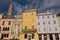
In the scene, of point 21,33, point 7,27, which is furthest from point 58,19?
point 7,27

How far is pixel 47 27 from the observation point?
3375 centimetres

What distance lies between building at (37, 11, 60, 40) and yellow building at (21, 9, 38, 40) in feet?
5.06

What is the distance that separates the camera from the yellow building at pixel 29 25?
31.9 metres

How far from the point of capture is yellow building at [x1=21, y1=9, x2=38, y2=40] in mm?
31859

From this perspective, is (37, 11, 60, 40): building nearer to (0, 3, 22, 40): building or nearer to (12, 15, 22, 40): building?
(12, 15, 22, 40): building

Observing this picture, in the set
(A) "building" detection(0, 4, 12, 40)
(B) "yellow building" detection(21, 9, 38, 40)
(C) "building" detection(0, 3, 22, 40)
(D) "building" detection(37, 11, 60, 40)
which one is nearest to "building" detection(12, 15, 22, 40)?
(C) "building" detection(0, 3, 22, 40)

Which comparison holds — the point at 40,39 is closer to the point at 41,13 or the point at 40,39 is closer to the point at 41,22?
the point at 41,22

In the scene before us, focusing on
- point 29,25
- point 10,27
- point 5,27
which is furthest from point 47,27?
point 5,27

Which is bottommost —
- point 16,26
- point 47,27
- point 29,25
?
point 47,27

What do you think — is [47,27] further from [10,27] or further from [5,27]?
[5,27]

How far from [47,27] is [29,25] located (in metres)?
4.98

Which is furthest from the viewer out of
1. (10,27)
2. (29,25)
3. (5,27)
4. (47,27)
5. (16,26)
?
(16,26)

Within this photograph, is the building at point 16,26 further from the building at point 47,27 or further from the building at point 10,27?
the building at point 47,27

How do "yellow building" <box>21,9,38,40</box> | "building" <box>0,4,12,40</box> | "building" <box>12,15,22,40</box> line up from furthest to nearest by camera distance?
1. "building" <box>12,15,22,40</box>
2. "building" <box>0,4,12,40</box>
3. "yellow building" <box>21,9,38,40</box>
